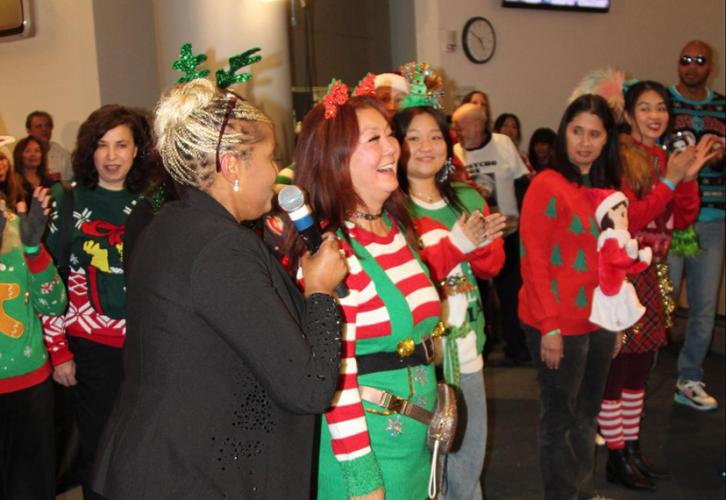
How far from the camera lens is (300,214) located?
153 centimetres

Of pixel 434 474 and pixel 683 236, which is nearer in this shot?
pixel 434 474

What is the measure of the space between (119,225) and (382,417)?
1.44 metres

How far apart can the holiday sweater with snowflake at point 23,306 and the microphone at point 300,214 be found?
145 cm

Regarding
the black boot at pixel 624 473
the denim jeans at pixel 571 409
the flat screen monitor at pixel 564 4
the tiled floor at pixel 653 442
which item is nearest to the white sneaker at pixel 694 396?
the tiled floor at pixel 653 442

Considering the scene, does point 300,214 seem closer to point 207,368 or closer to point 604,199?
point 207,368

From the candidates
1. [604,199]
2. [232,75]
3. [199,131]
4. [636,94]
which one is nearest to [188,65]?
[232,75]

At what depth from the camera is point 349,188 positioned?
193 cm

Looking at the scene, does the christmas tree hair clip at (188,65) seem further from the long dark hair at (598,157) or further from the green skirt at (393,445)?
the long dark hair at (598,157)

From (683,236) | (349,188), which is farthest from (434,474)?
(683,236)

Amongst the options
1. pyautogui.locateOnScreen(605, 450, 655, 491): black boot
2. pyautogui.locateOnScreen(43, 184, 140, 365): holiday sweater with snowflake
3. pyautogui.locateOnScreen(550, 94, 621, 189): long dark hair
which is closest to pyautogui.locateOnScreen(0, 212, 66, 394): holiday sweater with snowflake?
pyautogui.locateOnScreen(43, 184, 140, 365): holiday sweater with snowflake

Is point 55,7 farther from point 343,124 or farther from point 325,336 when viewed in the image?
point 325,336

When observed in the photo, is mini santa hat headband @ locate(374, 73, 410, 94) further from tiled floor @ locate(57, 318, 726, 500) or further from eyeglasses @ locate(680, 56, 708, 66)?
eyeglasses @ locate(680, 56, 708, 66)

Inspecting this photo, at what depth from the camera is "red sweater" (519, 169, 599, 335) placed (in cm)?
280

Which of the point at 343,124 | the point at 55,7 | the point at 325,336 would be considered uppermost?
the point at 55,7
